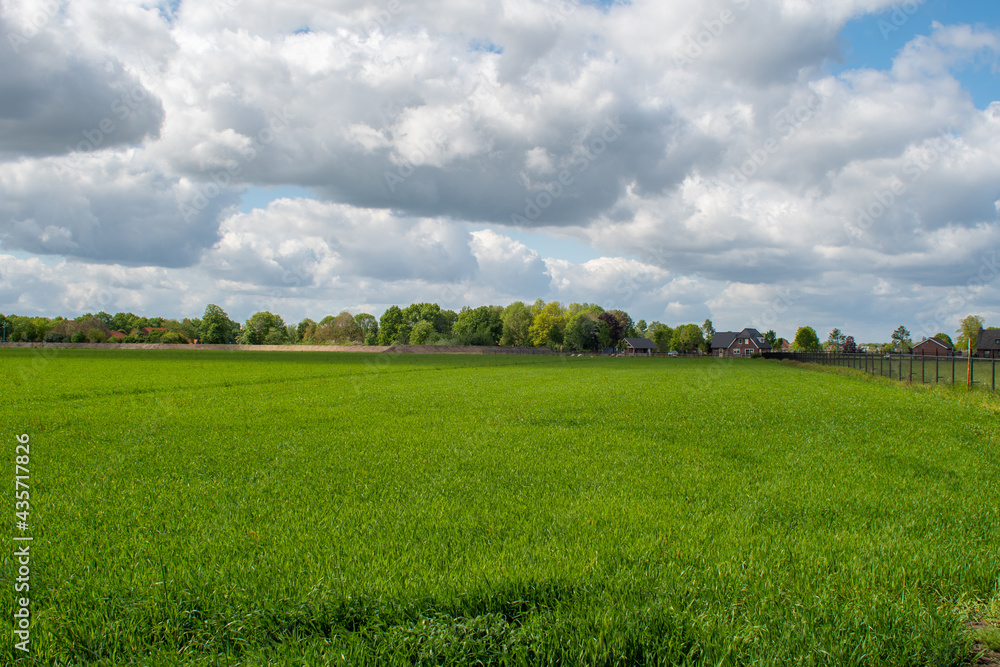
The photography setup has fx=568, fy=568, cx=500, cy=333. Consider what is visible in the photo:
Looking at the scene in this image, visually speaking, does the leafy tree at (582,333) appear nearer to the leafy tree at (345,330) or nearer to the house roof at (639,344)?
the house roof at (639,344)

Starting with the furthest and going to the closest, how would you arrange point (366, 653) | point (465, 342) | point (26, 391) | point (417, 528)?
point (465, 342) → point (26, 391) → point (417, 528) → point (366, 653)

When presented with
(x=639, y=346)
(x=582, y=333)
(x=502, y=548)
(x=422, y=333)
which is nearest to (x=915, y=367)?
(x=502, y=548)

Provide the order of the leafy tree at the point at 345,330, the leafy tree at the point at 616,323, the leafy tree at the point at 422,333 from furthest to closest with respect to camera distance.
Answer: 1. the leafy tree at the point at 616,323
2. the leafy tree at the point at 422,333
3. the leafy tree at the point at 345,330

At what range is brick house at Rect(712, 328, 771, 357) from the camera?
501 ft

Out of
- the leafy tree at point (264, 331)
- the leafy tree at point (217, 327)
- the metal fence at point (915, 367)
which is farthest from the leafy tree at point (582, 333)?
the leafy tree at point (217, 327)

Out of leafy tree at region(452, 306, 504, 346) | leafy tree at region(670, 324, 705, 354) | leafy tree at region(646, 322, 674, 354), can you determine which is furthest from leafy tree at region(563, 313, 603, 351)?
leafy tree at region(670, 324, 705, 354)

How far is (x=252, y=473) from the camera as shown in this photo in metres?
8.61

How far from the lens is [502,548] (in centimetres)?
548

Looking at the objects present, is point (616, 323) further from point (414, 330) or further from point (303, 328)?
point (303, 328)

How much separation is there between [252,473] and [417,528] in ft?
12.7

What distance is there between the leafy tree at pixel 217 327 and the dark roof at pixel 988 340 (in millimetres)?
164854

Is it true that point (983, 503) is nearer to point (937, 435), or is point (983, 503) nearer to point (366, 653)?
point (937, 435)

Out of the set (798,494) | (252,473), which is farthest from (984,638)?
(252,473)

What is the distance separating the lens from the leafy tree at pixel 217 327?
153 m
